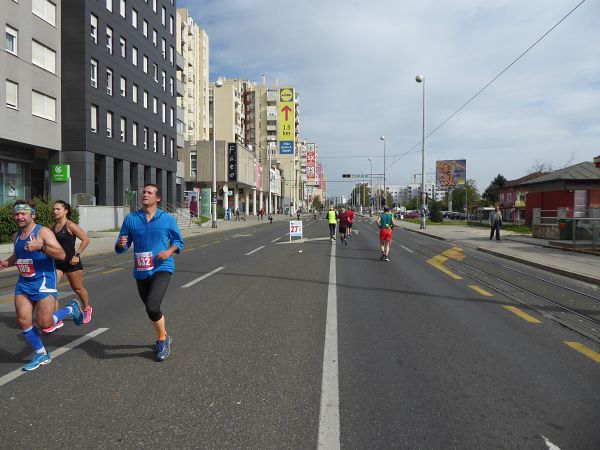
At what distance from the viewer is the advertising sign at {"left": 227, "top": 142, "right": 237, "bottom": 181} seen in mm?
59406

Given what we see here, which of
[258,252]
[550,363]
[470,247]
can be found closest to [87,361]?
[550,363]

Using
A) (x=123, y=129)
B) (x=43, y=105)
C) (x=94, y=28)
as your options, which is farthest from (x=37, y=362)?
(x=123, y=129)

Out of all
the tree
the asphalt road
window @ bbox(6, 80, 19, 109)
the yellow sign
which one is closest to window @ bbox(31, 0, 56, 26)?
window @ bbox(6, 80, 19, 109)

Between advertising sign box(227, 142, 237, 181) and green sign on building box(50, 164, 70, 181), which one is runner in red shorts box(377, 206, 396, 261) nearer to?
green sign on building box(50, 164, 70, 181)

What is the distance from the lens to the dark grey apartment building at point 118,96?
27969mm

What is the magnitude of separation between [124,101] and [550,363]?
35364mm

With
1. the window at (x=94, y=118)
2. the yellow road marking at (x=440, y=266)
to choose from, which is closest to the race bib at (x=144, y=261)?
the yellow road marking at (x=440, y=266)

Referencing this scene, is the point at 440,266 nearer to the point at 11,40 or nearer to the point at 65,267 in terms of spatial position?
the point at 65,267

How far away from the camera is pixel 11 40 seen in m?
23.4

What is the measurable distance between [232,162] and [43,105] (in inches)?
1328

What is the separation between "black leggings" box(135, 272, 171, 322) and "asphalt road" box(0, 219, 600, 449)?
0.52 m

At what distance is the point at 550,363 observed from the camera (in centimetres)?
450

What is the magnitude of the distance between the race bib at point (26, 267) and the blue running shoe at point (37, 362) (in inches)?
30.6

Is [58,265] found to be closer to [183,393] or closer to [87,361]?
[87,361]
